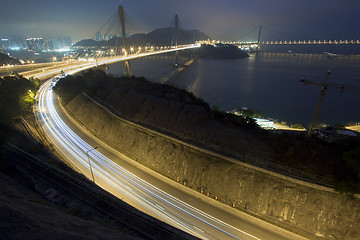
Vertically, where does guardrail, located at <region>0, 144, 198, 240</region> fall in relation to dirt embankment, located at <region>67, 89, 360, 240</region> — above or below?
above

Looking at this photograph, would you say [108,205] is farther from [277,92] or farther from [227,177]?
[277,92]

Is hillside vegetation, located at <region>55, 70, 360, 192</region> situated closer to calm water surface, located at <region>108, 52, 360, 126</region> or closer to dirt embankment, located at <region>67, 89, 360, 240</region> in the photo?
dirt embankment, located at <region>67, 89, 360, 240</region>

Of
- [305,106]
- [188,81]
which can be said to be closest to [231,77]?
[188,81]

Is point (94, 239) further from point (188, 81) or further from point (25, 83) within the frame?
point (188, 81)

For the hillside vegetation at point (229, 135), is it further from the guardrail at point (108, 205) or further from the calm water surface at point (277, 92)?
the calm water surface at point (277, 92)

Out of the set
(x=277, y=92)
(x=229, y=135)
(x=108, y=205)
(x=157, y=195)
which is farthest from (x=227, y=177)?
(x=277, y=92)

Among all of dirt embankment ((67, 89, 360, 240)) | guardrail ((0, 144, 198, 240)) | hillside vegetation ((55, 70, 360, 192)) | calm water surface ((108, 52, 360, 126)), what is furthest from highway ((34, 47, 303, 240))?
calm water surface ((108, 52, 360, 126))

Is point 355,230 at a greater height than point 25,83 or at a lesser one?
lesser
